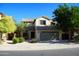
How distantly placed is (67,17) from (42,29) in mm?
1426

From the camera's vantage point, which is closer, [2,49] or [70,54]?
[70,54]

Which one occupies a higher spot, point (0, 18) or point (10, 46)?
point (0, 18)

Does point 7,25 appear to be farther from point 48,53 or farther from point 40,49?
point 48,53

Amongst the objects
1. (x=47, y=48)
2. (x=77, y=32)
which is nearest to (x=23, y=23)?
(x=47, y=48)

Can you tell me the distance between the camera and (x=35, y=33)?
1491 centimetres

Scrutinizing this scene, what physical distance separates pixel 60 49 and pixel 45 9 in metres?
2.14

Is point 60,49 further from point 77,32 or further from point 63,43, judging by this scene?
point 77,32

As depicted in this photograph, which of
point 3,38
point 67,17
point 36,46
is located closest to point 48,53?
point 36,46

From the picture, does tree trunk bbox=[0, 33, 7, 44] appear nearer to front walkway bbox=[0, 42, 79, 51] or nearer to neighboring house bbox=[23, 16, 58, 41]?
front walkway bbox=[0, 42, 79, 51]

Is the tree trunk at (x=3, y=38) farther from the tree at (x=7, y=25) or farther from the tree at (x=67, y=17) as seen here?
the tree at (x=67, y=17)

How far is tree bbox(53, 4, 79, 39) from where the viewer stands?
15.0 m

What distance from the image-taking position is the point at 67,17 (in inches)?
597

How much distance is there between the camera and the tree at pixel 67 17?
15.0 m

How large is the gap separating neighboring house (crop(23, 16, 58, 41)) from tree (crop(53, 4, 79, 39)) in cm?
42
